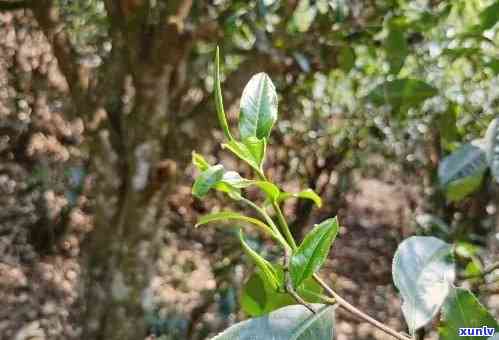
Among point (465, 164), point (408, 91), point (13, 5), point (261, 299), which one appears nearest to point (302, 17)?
point (13, 5)

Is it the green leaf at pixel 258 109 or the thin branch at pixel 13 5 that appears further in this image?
the thin branch at pixel 13 5

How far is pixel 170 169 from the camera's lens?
1.63 meters

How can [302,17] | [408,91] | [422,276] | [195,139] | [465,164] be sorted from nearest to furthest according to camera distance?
[422,276] < [465,164] < [408,91] < [195,139] < [302,17]

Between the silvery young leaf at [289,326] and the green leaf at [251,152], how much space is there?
10 centimetres

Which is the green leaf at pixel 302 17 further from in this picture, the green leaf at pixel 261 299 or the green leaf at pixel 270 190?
the green leaf at pixel 270 190

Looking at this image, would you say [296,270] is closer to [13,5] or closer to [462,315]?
[462,315]

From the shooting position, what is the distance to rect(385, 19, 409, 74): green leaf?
1.10 metres

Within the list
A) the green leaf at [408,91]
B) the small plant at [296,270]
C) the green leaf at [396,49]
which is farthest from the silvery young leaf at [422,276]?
the green leaf at [396,49]

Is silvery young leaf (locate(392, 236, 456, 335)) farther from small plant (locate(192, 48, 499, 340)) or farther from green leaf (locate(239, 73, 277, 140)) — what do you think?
green leaf (locate(239, 73, 277, 140))

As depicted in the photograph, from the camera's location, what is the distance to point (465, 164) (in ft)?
2.36

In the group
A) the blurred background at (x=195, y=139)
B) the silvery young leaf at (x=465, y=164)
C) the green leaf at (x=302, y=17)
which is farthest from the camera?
the green leaf at (x=302, y=17)

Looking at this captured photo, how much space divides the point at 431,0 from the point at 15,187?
2.67 meters

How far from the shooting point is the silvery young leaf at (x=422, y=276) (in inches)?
20.2

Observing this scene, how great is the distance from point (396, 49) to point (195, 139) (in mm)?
655
